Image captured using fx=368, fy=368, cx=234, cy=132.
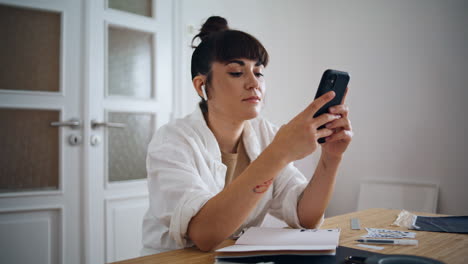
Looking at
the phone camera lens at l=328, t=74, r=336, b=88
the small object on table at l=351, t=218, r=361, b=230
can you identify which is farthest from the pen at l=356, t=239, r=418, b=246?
the phone camera lens at l=328, t=74, r=336, b=88

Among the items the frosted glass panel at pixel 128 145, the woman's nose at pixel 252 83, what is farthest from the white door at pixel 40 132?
the woman's nose at pixel 252 83

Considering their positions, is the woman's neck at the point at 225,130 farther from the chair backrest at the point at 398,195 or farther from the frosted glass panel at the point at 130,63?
the chair backrest at the point at 398,195

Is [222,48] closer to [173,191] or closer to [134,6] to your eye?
[173,191]

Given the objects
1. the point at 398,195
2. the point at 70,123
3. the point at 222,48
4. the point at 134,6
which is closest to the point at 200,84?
the point at 222,48

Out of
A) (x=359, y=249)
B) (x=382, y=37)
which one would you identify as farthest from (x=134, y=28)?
(x=359, y=249)

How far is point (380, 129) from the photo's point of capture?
9.28ft

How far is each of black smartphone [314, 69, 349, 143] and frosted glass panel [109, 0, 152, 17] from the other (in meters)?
2.06

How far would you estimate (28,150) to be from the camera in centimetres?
217

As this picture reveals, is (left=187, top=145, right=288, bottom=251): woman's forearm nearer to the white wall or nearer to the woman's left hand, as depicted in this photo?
the woman's left hand

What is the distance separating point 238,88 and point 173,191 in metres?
0.38

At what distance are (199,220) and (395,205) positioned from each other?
222 cm

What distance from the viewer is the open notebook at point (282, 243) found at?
0.72 meters

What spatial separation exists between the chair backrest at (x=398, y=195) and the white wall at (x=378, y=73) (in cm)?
5

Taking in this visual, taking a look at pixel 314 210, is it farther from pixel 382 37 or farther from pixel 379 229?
pixel 382 37
